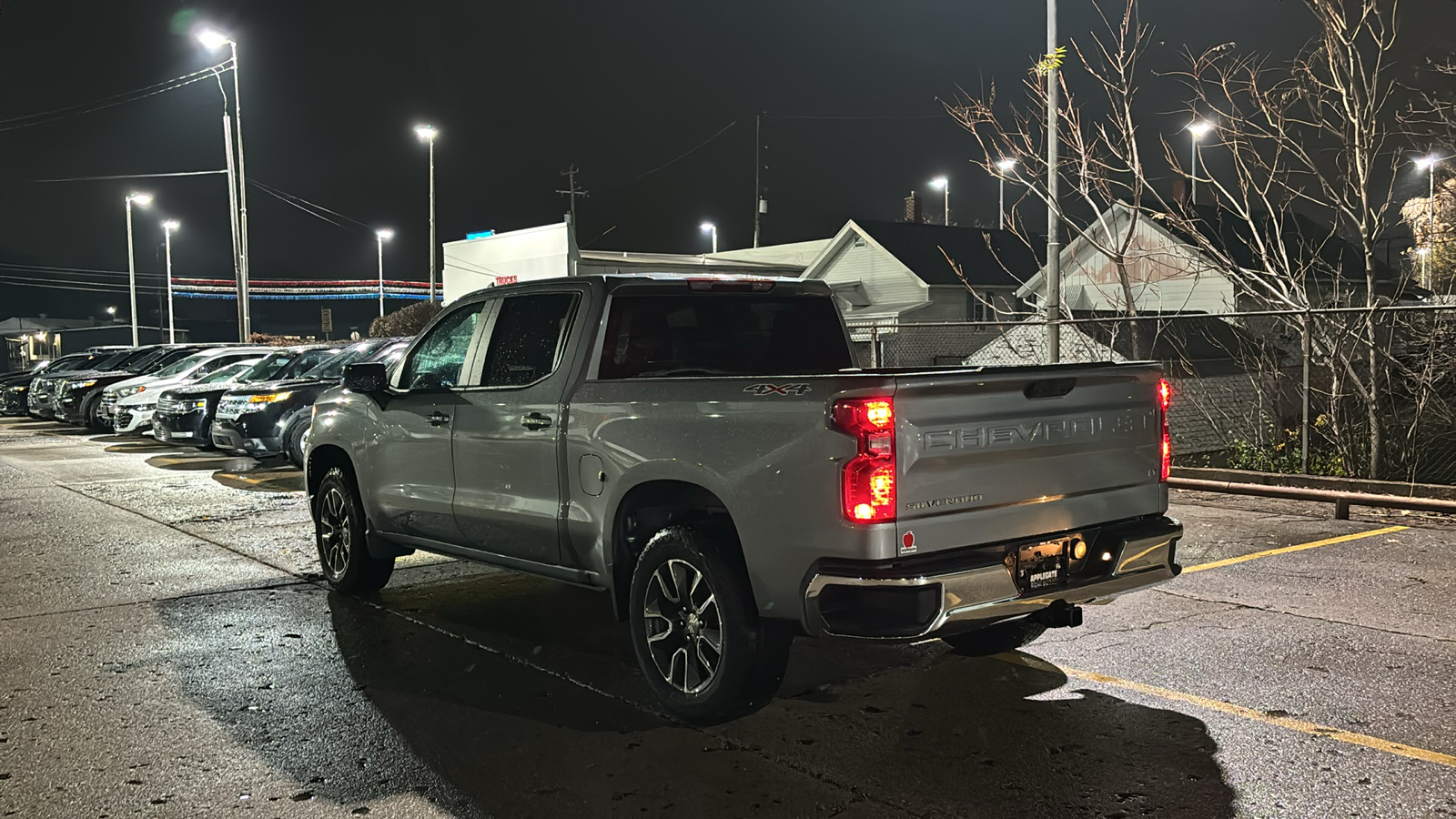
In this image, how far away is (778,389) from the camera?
4.65m

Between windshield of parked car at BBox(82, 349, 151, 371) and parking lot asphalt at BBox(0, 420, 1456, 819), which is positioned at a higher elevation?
windshield of parked car at BBox(82, 349, 151, 371)

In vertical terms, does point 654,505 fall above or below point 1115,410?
below

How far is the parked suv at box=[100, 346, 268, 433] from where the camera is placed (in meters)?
21.7

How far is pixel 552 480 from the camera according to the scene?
19.1ft

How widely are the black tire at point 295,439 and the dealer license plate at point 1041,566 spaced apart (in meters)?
12.5

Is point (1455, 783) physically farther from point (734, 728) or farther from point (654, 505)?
point (654, 505)

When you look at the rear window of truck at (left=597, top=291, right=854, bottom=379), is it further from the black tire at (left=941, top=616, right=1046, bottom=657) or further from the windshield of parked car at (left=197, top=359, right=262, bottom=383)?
the windshield of parked car at (left=197, top=359, right=262, bottom=383)

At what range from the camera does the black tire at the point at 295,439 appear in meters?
15.4

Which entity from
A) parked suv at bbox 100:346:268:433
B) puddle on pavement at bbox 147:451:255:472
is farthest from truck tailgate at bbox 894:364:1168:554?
parked suv at bbox 100:346:268:433

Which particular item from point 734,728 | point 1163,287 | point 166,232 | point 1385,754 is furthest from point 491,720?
point 166,232

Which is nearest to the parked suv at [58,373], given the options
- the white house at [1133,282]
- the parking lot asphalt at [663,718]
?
the parking lot asphalt at [663,718]

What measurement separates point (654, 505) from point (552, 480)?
72cm

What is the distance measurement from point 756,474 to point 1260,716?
2.43 metres

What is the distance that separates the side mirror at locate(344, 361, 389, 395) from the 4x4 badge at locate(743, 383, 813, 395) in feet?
10.4
